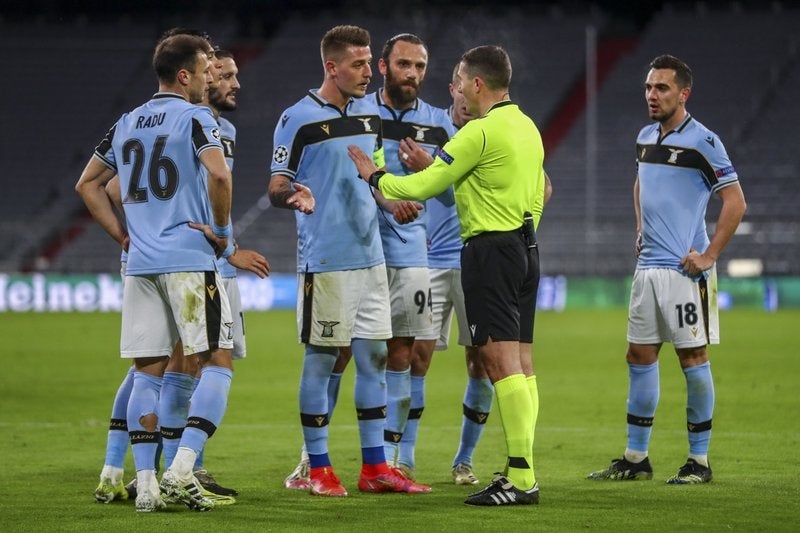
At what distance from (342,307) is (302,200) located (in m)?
0.70

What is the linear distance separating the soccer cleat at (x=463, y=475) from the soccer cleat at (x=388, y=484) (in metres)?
0.39

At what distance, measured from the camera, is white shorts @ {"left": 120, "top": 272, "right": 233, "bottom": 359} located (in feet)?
21.2

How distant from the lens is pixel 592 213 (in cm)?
3166

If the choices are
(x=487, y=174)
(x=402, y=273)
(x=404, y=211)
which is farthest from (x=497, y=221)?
(x=402, y=273)

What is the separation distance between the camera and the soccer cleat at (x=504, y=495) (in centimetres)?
660

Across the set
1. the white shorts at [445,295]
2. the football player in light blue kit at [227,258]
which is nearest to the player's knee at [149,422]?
the football player in light blue kit at [227,258]

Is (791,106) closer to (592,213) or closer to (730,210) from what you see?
(592,213)

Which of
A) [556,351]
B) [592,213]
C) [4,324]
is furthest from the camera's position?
[592,213]

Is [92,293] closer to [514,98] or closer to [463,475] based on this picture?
[514,98]

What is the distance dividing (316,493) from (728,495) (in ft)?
7.54

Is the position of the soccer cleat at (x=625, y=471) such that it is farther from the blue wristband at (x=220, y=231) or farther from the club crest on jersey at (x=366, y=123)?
the blue wristband at (x=220, y=231)

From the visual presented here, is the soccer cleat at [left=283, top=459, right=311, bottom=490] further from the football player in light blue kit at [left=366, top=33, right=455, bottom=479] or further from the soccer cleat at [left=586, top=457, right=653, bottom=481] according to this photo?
the soccer cleat at [left=586, top=457, right=653, bottom=481]

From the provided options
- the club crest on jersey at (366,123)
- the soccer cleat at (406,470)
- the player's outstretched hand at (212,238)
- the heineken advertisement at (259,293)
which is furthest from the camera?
the heineken advertisement at (259,293)

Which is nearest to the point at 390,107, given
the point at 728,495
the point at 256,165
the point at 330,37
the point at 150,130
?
the point at 330,37
